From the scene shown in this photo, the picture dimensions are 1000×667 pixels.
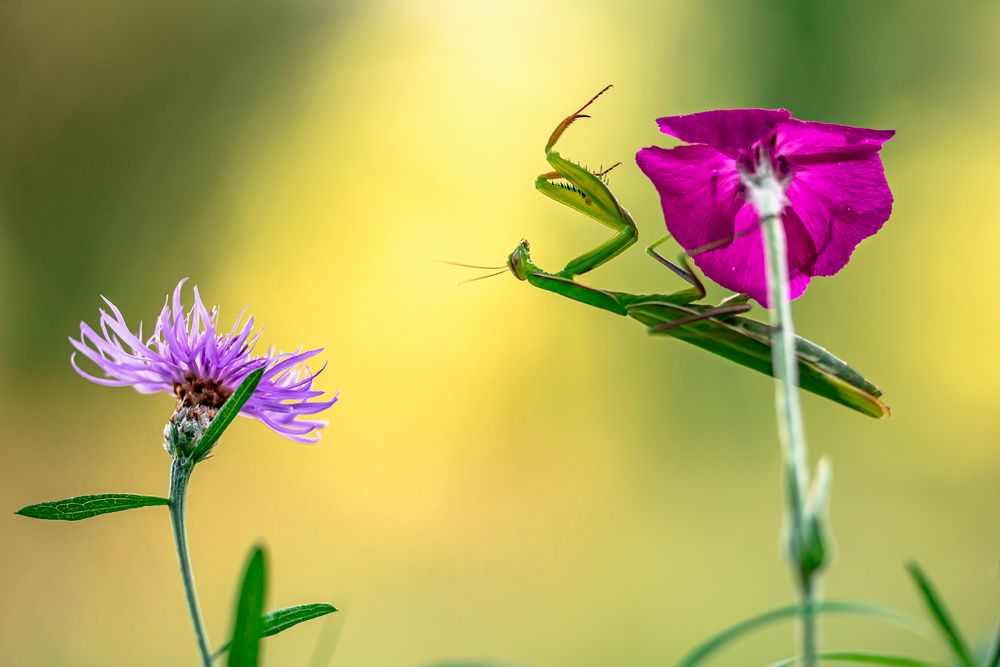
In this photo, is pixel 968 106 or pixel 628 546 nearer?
pixel 628 546

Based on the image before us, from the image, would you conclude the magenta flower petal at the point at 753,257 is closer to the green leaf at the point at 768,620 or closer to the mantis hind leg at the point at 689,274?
the mantis hind leg at the point at 689,274

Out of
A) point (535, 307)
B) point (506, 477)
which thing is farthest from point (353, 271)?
point (506, 477)

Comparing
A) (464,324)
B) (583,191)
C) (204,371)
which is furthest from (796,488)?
(464,324)

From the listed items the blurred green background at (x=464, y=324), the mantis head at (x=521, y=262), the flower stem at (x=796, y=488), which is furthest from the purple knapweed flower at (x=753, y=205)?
the blurred green background at (x=464, y=324)

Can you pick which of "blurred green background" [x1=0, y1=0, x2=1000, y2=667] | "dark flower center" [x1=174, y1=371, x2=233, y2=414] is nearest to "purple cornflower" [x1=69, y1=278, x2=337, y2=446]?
"dark flower center" [x1=174, y1=371, x2=233, y2=414]

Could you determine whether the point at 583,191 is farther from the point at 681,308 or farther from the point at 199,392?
the point at 199,392

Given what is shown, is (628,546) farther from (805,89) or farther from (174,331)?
(174,331)
